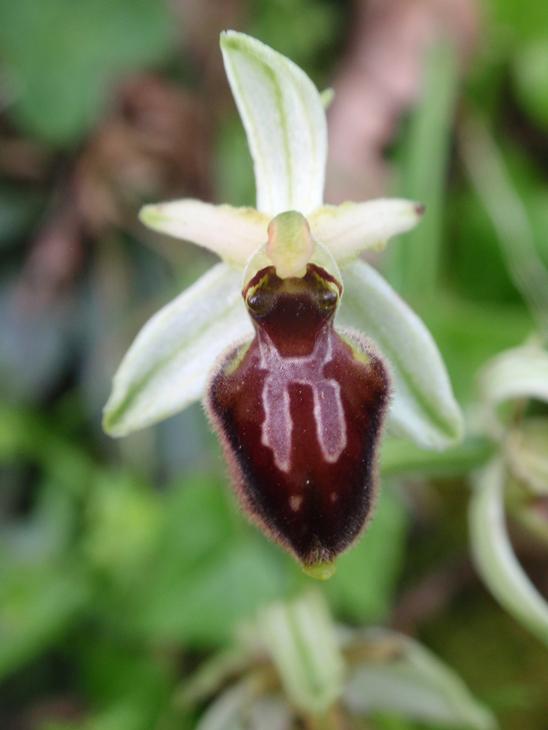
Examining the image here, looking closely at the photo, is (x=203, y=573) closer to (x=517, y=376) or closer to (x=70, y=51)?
(x=517, y=376)

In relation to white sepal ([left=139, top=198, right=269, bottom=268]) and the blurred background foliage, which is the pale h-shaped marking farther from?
the blurred background foliage

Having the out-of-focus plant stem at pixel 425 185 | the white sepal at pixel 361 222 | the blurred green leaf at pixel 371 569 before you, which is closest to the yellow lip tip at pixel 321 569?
the white sepal at pixel 361 222

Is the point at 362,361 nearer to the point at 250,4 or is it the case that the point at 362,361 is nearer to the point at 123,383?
the point at 123,383

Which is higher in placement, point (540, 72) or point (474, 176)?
point (540, 72)

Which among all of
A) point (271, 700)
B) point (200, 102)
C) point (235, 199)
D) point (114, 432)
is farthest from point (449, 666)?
point (200, 102)

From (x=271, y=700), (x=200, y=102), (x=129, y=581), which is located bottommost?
(x=271, y=700)

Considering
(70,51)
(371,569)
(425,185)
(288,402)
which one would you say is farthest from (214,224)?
(70,51)
